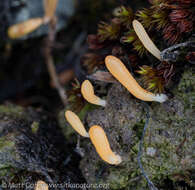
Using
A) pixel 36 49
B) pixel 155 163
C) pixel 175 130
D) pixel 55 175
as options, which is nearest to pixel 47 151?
pixel 55 175

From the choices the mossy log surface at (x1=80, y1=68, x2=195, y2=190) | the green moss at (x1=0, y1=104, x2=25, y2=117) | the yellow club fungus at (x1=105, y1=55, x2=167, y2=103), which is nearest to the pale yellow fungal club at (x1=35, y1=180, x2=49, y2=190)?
the mossy log surface at (x1=80, y1=68, x2=195, y2=190)

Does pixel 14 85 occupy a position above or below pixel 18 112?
below

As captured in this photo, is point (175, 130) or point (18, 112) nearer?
point (175, 130)

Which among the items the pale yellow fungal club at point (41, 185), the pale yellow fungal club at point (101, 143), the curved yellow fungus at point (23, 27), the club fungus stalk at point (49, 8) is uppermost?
the club fungus stalk at point (49, 8)

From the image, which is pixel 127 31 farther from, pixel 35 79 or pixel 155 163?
pixel 35 79

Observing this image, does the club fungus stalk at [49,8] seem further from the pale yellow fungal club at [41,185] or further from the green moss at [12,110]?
the pale yellow fungal club at [41,185]

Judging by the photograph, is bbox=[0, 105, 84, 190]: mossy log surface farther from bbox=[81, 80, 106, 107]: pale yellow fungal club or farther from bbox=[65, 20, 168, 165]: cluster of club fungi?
bbox=[81, 80, 106, 107]: pale yellow fungal club

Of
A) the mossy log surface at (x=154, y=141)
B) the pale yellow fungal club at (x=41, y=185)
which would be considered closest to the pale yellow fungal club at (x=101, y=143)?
the mossy log surface at (x=154, y=141)
